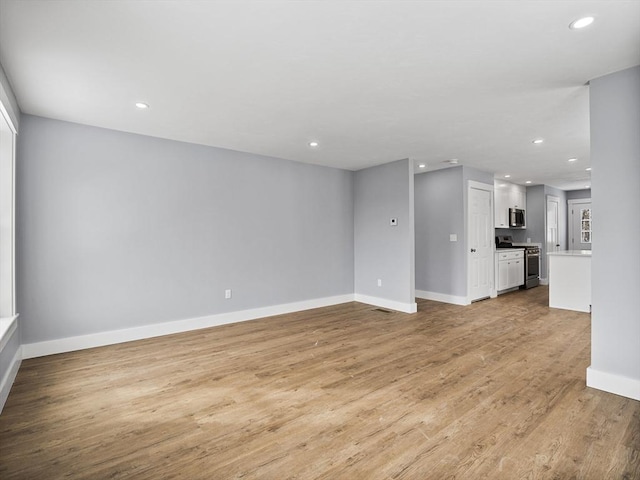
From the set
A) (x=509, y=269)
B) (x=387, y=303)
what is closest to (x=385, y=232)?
(x=387, y=303)

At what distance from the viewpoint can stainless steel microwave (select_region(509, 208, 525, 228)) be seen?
811cm

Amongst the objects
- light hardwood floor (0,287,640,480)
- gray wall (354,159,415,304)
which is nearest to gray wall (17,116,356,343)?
light hardwood floor (0,287,640,480)

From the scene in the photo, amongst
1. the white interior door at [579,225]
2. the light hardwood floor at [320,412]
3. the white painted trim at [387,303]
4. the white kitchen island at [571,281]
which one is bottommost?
the light hardwood floor at [320,412]

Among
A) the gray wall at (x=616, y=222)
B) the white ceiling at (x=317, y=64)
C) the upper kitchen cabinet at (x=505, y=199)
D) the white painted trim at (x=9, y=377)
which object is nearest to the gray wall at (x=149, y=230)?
the white painted trim at (x=9, y=377)

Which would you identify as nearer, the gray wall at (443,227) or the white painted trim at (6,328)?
the white painted trim at (6,328)

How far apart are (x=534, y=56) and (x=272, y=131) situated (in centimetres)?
267

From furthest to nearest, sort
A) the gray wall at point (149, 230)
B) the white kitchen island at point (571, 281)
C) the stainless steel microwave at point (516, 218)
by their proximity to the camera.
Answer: the stainless steel microwave at point (516, 218) < the white kitchen island at point (571, 281) < the gray wall at point (149, 230)

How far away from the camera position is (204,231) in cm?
464

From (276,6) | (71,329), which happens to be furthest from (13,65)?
(71,329)

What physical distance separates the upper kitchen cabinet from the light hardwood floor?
164 inches

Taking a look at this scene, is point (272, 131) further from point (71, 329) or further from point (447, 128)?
point (71, 329)

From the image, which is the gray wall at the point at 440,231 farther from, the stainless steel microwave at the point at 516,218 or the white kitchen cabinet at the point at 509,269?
the stainless steel microwave at the point at 516,218

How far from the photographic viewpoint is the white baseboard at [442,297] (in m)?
6.06

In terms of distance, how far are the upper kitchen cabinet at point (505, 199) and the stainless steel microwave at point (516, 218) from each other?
10 centimetres
